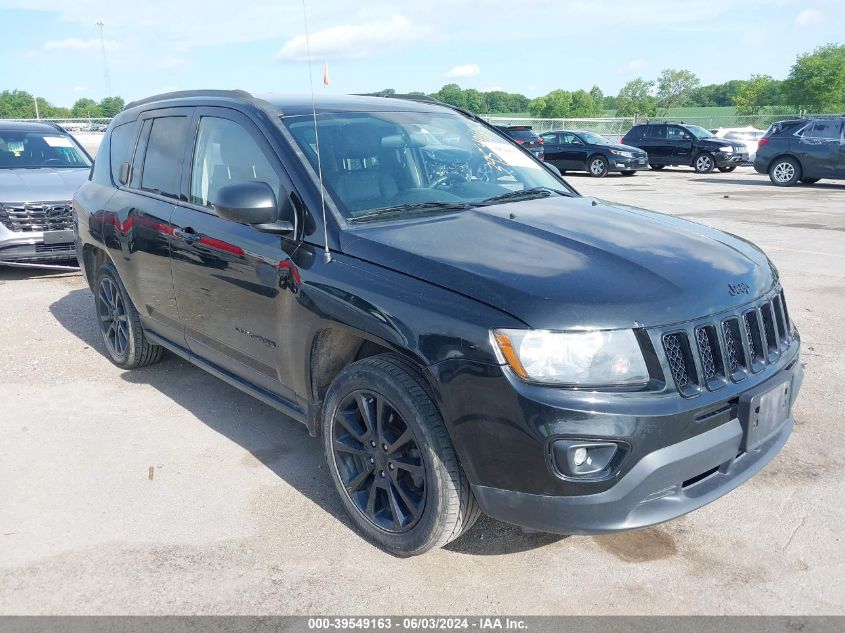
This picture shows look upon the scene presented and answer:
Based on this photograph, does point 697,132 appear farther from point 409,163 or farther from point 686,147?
point 409,163

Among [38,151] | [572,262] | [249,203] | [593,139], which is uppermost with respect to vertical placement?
[38,151]

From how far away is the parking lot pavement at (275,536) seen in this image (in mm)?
2799

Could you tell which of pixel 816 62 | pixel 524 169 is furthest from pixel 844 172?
pixel 816 62

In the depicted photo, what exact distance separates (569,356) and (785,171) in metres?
18.6

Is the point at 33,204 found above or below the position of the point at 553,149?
below

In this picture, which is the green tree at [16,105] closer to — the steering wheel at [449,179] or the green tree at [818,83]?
the green tree at [818,83]

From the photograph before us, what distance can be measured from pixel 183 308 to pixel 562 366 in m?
2.53

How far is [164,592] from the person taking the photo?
9.37 feet

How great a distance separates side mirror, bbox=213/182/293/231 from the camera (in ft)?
10.3

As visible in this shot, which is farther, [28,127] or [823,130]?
[823,130]

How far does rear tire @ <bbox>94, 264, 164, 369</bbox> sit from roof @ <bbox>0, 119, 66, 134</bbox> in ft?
17.5

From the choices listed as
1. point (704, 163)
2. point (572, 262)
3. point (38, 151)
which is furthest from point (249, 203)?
point (704, 163)

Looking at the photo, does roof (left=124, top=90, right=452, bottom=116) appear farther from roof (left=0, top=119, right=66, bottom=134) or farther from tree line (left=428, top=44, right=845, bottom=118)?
tree line (left=428, top=44, right=845, bottom=118)

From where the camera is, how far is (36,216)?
26.5ft
